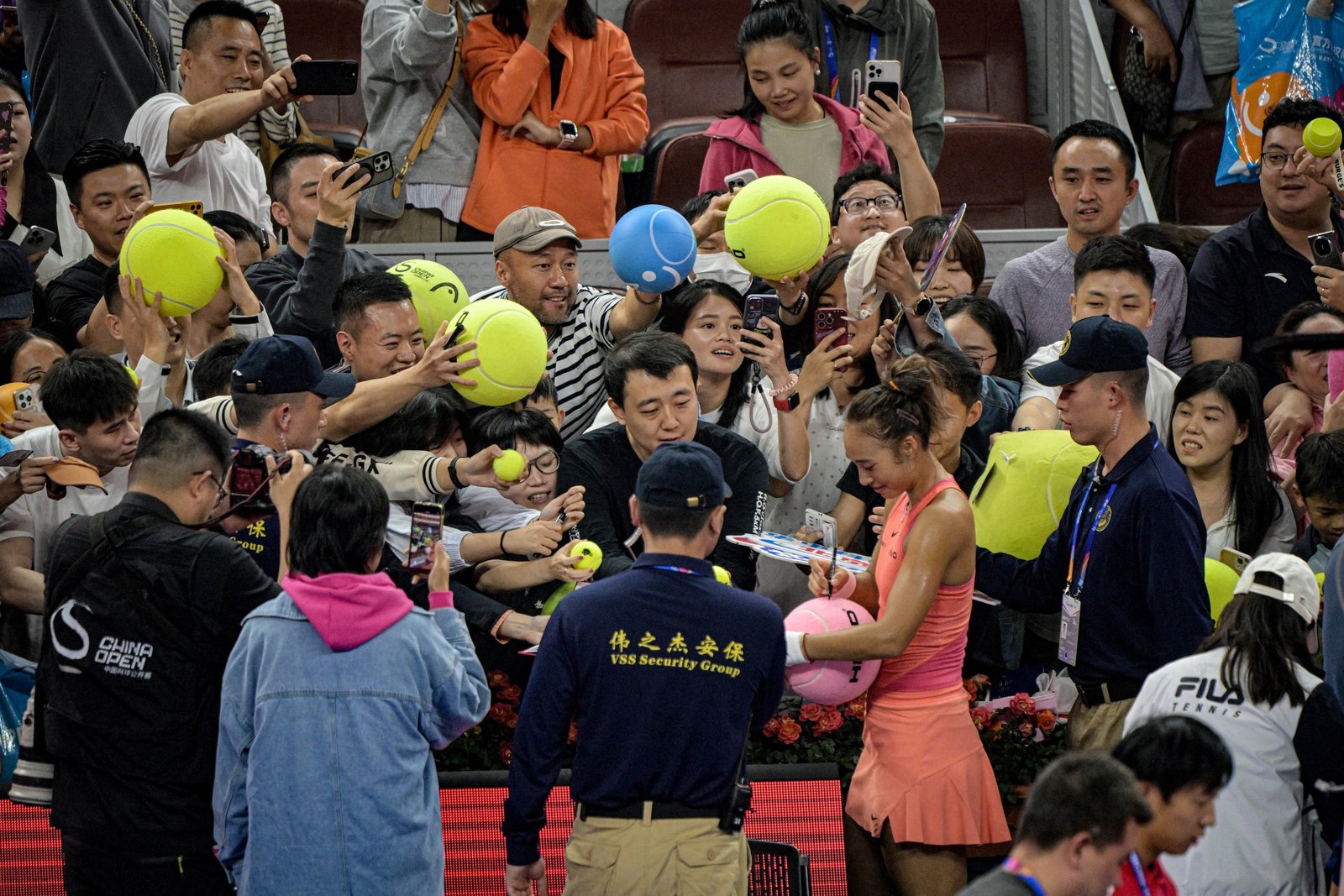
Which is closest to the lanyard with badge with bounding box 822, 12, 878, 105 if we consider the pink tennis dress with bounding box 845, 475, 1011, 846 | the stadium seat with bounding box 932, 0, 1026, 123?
the stadium seat with bounding box 932, 0, 1026, 123

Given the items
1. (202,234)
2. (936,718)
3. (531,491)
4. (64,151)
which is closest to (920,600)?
(936,718)

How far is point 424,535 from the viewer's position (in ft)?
13.6

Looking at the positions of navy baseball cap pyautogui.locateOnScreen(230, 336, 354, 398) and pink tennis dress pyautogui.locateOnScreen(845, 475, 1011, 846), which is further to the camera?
navy baseball cap pyautogui.locateOnScreen(230, 336, 354, 398)

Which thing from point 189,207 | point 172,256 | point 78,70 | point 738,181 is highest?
point 78,70

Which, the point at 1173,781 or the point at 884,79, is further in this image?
the point at 884,79

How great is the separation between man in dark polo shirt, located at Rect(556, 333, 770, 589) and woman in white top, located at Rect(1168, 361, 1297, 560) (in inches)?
60.4

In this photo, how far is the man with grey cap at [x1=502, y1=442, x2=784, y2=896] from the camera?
3.91 m

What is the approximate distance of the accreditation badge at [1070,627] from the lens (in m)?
4.79

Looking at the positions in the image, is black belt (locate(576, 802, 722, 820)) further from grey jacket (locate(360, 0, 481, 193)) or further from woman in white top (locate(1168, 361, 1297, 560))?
grey jacket (locate(360, 0, 481, 193))

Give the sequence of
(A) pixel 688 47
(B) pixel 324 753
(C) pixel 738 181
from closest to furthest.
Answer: (B) pixel 324 753 → (C) pixel 738 181 → (A) pixel 688 47

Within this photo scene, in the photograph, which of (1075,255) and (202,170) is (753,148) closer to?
(1075,255)

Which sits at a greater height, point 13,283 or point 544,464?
point 13,283

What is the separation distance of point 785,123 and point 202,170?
2670 mm

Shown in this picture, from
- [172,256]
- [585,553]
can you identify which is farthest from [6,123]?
[585,553]
